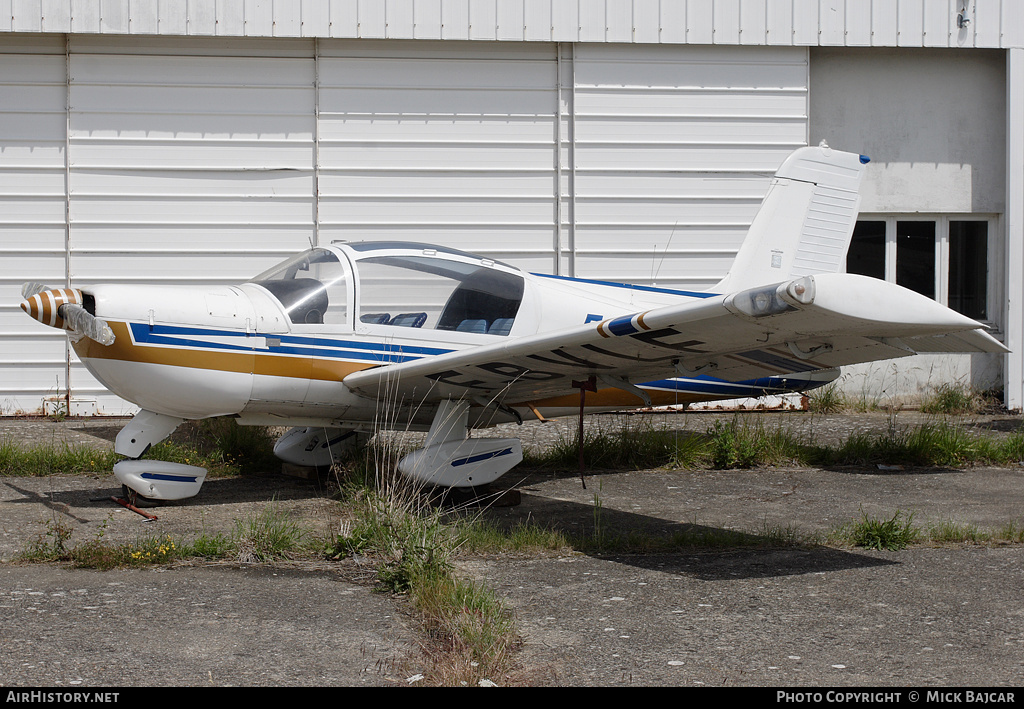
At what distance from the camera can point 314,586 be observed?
381cm

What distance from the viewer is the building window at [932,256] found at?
10.1m

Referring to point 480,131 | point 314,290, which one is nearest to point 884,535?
point 314,290

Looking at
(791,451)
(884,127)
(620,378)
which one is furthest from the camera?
(884,127)

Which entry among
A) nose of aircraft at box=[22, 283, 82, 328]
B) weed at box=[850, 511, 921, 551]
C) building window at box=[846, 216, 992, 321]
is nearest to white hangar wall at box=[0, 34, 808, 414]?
building window at box=[846, 216, 992, 321]

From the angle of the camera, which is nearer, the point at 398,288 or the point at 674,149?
the point at 398,288

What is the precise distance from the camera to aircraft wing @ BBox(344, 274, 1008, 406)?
3.41 m

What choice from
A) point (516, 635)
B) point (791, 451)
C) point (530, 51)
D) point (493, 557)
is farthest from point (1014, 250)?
point (516, 635)

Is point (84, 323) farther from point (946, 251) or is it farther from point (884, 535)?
point (946, 251)

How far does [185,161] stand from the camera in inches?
362

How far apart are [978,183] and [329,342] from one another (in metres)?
7.99

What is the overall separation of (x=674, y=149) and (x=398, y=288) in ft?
16.3

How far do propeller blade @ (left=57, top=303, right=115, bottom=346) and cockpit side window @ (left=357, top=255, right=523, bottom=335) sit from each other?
1.47m

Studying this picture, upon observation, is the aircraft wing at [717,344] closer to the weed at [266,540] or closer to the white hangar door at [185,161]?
the weed at [266,540]

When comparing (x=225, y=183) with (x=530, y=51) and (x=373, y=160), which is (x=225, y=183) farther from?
(x=530, y=51)
